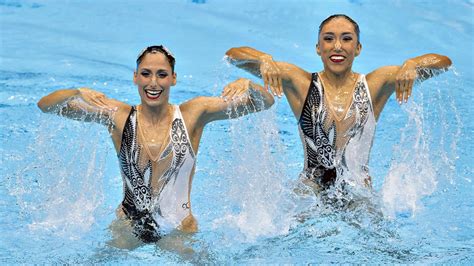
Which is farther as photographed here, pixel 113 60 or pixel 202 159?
pixel 113 60

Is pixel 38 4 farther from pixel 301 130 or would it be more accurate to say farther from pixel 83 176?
pixel 301 130

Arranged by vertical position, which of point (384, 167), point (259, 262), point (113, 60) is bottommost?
point (259, 262)

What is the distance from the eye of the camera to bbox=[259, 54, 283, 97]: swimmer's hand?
5.52 meters

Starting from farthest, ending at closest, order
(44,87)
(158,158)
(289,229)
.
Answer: (44,87), (289,229), (158,158)

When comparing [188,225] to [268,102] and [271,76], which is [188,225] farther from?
[271,76]

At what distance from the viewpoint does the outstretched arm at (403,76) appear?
565 centimetres

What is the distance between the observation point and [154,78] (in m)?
5.30

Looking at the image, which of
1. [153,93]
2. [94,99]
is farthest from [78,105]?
[153,93]

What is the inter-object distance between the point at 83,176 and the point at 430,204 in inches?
97.8

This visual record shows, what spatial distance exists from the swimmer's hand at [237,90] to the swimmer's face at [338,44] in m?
0.77

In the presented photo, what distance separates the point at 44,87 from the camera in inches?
348

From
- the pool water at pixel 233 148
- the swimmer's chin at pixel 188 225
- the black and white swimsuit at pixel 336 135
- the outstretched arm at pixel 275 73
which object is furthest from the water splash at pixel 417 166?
the swimmer's chin at pixel 188 225

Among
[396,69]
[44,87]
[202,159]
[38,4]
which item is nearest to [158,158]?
[396,69]

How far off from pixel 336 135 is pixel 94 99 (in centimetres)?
160
